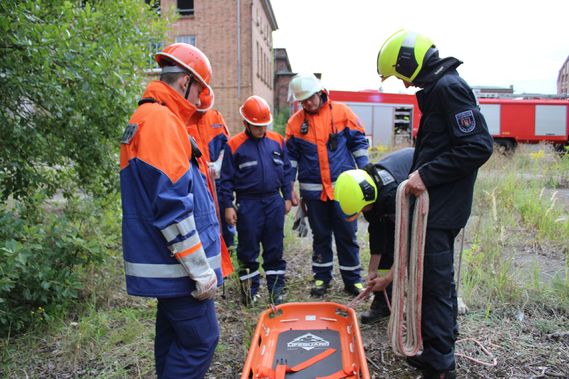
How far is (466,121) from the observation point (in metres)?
2.29

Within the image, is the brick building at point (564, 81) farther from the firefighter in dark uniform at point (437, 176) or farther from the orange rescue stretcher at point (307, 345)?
the orange rescue stretcher at point (307, 345)

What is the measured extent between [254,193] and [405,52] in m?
1.90

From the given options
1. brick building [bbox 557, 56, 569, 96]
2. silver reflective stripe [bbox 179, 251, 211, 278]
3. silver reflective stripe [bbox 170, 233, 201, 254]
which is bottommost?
silver reflective stripe [bbox 179, 251, 211, 278]

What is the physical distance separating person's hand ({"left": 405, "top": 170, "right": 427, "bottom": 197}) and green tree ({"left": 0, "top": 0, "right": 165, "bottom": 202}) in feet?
8.00

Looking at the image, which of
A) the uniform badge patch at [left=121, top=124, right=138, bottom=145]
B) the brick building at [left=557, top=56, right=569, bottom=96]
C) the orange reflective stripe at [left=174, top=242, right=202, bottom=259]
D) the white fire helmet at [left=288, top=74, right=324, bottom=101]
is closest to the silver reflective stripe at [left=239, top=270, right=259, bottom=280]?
the white fire helmet at [left=288, top=74, right=324, bottom=101]

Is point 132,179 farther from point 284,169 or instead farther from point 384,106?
point 384,106

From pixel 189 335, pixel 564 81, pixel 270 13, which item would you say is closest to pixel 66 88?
pixel 189 335

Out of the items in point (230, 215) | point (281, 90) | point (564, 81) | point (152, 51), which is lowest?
point (230, 215)

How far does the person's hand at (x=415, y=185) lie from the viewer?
7.82 feet

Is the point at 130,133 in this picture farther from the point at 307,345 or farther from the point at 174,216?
the point at 307,345

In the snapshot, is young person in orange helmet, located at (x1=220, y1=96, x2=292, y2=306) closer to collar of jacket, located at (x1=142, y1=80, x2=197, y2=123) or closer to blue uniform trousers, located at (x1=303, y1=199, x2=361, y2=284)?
blue uniform trousers, located at (x1=303, y1=199, x2=361, y2=284)

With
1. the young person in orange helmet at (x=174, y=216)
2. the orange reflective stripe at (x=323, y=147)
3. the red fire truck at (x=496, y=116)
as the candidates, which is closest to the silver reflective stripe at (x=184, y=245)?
the young person in orange helmet at (x=174, y=216)

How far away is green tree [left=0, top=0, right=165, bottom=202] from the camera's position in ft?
10.2

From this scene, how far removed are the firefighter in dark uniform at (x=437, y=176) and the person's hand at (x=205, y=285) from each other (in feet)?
3.86
